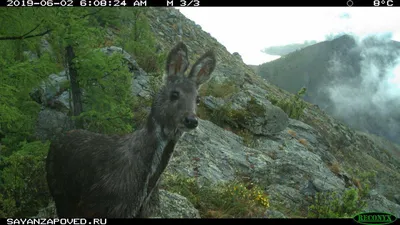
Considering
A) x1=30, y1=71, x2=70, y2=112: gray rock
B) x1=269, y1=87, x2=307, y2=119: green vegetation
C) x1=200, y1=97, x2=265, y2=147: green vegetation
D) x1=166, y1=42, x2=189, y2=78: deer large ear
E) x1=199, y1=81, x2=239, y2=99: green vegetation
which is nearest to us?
x1=166, y1=42, x2=189, y2=78: deer large ear

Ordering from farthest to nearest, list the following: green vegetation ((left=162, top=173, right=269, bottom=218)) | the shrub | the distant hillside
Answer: the distant hillside < the shrub < green vegetation ((left=162, top=173, right=269, bottom=218))

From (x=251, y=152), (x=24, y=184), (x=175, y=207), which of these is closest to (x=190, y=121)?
(x=175, y=207)

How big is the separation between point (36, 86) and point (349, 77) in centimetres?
16670

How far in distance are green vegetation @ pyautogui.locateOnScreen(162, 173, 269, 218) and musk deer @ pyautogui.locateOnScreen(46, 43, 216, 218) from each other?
228 cm

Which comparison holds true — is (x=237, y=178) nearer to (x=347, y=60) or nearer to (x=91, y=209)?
(x=91, y=209)

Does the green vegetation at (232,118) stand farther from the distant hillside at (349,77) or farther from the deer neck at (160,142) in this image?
the distant hillside at (349,77)

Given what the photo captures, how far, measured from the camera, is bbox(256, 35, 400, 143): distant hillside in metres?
142

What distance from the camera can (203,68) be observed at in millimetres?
5605

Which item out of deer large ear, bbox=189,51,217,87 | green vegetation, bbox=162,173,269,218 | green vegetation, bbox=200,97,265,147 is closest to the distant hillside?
green vegetation, bbox=200,97,265,147

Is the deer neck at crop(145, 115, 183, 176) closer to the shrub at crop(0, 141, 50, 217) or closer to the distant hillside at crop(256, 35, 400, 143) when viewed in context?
the shrub at crop(0, 141, 50, 217)

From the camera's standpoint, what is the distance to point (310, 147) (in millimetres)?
19141

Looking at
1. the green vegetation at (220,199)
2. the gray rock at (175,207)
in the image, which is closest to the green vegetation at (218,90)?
the green vegetation at (220,199)

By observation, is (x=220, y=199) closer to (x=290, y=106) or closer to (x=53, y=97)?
(x=53, y=97)

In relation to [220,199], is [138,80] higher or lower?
higher
